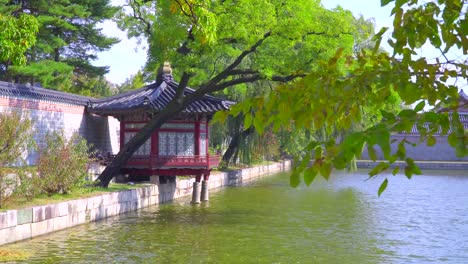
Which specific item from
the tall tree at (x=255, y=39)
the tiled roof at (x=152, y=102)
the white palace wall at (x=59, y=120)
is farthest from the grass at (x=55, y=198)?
the tiled roof at (x=152, y=102)

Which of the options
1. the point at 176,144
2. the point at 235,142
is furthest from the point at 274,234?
the point at 235,142

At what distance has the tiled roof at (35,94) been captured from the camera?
15.0 meters

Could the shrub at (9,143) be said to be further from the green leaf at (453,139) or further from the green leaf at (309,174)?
the green leaf at (453,139)

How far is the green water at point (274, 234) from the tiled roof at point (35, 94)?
4424 mm

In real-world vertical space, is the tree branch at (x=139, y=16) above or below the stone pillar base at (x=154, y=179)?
→ above

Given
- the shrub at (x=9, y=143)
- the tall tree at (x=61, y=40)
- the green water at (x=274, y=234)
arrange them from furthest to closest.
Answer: the tall tree at (x=61, y=40) → the shrub at (x=9, y=143) → the green water at (x=274, y=234)

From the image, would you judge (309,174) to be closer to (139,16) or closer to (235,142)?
(139,16)

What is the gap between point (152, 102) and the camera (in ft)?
56.9

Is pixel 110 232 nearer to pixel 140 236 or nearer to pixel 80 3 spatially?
pixel 140 236

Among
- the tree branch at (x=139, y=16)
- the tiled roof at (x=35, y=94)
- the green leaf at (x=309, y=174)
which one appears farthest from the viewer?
the tree branch at (x=139, y=16)

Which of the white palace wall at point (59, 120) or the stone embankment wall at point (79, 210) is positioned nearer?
the stone embankment wall at point (79, 210)

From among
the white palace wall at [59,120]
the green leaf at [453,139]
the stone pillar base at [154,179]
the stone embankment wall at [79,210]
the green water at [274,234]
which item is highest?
the white palace wall at [59,120]

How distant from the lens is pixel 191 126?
18.5 meters

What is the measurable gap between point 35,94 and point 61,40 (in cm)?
903
